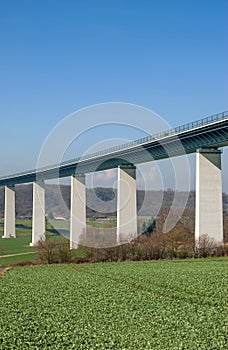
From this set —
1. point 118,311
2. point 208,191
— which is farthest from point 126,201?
point 118,311

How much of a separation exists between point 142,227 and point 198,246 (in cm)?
3035

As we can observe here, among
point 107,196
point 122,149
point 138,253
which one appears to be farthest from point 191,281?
point 107,196

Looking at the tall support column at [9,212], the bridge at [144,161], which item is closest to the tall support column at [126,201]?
the bridge at [144,161]

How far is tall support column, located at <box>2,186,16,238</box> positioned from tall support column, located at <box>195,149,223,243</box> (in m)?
59.4

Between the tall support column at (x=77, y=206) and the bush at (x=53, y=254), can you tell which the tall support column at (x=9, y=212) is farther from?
the bush at (x=53, y=254)

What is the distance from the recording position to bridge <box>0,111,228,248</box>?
156 feet

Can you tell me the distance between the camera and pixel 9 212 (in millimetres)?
101750

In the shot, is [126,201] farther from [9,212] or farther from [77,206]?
[9,212]

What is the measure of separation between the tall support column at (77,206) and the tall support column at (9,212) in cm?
3001

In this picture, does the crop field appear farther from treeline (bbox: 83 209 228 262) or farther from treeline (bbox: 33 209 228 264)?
treeline (bbox: 33 209 228 264)

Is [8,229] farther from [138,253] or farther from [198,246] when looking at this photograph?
[198,246]

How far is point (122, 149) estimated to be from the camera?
61625mm

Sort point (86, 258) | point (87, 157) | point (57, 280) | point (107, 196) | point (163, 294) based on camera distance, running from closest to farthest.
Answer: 1. point (163, 294)
2. point (57, 280)
3. point (86, 258)
4. point (87, 157)
5. point (107, 196)

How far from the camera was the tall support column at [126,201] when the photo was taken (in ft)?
202
